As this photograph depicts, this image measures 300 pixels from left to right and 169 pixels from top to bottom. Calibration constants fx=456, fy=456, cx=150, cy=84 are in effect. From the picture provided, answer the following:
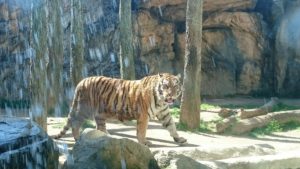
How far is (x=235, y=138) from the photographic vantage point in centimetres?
982

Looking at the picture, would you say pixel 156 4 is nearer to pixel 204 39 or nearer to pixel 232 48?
pixel 204 39

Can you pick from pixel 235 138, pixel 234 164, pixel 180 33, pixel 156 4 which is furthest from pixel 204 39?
pixel 234 164

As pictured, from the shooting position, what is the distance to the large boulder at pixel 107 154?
5377 millimetres

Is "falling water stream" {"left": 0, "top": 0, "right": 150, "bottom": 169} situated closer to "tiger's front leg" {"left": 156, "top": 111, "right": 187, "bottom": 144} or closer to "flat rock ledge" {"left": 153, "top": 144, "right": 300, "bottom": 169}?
"tiger's front leg" {"left": 156, "top": 111, "right": 187, "bottom": 144}

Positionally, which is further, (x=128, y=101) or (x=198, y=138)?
(x=198, y=138)

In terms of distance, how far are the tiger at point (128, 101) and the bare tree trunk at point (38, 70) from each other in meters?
0.64

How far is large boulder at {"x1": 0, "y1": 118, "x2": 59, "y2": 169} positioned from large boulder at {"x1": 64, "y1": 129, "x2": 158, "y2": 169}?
30 centimetres

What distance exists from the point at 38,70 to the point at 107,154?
4226 mm

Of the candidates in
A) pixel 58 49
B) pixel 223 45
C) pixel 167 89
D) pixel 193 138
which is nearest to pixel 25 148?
pixel 167 89

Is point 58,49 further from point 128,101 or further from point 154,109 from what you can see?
point 154,109

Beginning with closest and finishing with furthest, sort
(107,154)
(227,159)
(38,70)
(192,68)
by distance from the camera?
(107,154) → (227,159) → (38,70) → (192,68)

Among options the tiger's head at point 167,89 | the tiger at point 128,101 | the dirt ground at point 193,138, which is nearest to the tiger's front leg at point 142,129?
the tiger at point 128,101

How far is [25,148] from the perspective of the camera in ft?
16.4

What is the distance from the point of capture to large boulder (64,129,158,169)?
5.38 m
